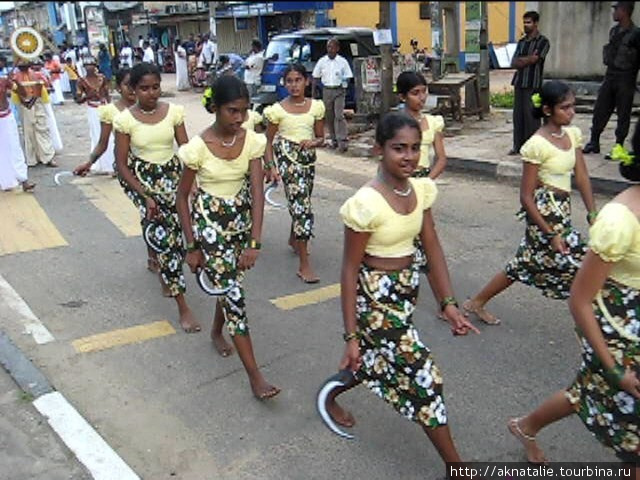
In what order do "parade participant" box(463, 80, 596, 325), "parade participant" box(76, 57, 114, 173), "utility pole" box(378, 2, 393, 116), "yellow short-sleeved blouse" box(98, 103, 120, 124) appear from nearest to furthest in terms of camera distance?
"parade participant" box(463, 80, 596, 325), "yellow short-sleeved blouse" box(98, 103, 120, 124), "parade participant" box(76, 57, 114, 173), "utility pole" box(378, 2, 393, 116)

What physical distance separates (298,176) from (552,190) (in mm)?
2279

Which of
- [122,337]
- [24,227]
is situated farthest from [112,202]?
[122,337]

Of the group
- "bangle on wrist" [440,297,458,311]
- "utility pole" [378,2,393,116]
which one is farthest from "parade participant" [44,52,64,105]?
"bangle on wrist" [440,297,458,311]

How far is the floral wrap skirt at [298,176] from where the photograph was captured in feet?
18.9

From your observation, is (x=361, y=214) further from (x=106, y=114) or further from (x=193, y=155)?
(x=106, y=114)

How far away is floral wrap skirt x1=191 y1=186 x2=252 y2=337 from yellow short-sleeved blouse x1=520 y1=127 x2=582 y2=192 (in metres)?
1.69

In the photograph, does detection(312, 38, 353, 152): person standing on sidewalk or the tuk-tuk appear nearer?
detection(312, 38, 353, 152): person standing on sidewalk

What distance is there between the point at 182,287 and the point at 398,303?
8.13 ft

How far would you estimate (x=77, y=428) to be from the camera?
3.66m

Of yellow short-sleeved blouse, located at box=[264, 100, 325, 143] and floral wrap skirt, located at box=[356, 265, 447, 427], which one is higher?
yellow short-sleeved blouse, located at box=[264, 100, 325, 143]

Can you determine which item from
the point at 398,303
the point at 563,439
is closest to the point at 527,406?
the point at 563,439

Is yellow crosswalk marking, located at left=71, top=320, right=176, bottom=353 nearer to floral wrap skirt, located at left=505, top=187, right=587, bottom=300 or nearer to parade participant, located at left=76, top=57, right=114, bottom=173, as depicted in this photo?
floral wrap skirt, located at left=505, top=187, right=587, bottom=300

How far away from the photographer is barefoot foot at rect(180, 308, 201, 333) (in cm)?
488

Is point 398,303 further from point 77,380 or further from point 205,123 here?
point 205,123
